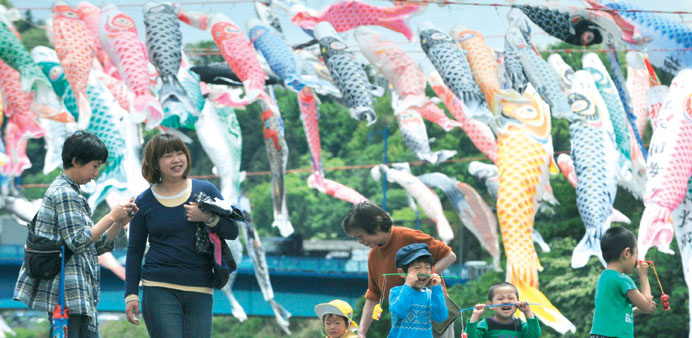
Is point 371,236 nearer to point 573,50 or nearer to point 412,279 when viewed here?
point 412,279

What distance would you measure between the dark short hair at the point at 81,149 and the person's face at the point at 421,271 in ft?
4.16

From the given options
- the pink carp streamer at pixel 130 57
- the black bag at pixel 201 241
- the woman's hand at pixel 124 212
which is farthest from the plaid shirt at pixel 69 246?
the pink carp streamer at pixel 130 57

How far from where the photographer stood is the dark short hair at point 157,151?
341cm

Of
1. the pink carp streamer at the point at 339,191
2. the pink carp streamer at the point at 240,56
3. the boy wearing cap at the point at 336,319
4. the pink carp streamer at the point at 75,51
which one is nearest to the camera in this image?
the boy wearing cap at the point at 336,319

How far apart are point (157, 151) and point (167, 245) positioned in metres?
0.36

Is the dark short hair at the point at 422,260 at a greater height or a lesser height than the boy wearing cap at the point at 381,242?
greater

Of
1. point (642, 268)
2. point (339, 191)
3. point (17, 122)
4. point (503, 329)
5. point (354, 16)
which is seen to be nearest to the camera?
point (642, 268)

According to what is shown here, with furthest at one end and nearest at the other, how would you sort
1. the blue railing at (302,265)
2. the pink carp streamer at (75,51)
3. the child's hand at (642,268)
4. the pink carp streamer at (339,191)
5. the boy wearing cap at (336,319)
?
the pink carp streamer at (339,191), the blue railing at (302,265), the pink carp streamer at (75,51), the boy wearing cap at (336,319), the child's hand at (642,268)

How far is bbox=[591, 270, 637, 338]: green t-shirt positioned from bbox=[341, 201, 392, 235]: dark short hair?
1.01 m

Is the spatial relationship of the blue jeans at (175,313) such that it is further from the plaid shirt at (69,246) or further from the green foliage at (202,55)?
the green foliage at (202,55)

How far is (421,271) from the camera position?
336cm

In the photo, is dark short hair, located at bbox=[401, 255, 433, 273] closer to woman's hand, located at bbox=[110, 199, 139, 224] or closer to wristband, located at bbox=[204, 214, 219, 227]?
wristband, located at bbox=[204, 214, 219, 227]

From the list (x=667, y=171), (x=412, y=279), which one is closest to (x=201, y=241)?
(x=412, y=279)

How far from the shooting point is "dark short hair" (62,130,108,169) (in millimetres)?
3354
